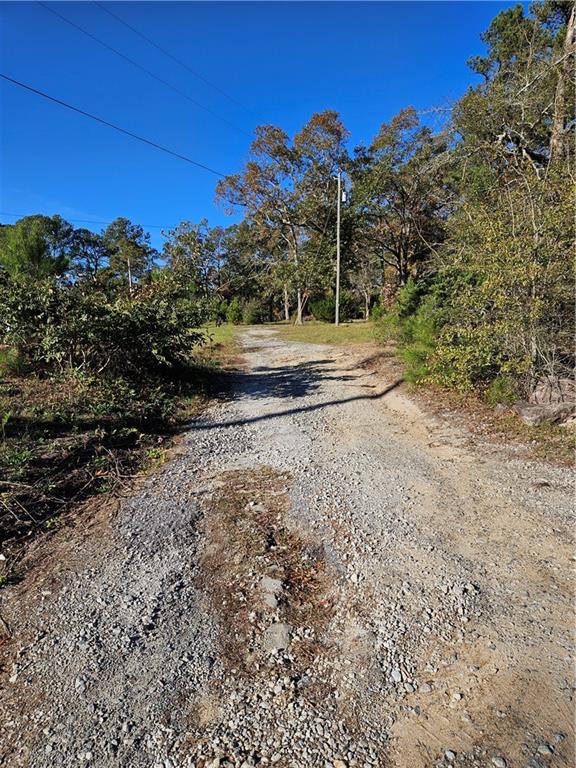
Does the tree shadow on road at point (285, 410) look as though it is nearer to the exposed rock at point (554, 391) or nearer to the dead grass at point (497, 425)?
the dead grass at point (497, 425)

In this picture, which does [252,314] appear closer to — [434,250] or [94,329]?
[434,250]

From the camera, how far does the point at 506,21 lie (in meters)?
15.2

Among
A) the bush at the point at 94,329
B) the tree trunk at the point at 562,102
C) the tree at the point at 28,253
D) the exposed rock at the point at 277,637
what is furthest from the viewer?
the tree at the point at 28,253

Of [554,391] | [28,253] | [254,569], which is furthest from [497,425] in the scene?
[28,253]

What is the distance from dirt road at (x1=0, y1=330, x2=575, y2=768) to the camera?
158 centimetres

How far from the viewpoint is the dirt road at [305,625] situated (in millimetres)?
1583

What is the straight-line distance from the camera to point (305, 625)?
2.17 m

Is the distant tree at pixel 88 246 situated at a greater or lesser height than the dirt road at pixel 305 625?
greater

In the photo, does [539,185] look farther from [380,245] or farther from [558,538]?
[380,245]

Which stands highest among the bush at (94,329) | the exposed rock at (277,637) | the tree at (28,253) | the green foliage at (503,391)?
the tree at (28,253)

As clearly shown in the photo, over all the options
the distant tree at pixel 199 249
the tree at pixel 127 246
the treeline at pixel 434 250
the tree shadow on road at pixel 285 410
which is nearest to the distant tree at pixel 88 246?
the tree at pixel 127 246

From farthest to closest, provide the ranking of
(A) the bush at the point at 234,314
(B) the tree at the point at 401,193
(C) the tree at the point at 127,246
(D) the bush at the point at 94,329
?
(C) the tree at the point at 127,246 → (A) the bush at the point at 234,314 → (B) the tree at the point at 401,193 → (D) the bush at the point at 94,329

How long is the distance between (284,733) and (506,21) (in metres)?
21.5

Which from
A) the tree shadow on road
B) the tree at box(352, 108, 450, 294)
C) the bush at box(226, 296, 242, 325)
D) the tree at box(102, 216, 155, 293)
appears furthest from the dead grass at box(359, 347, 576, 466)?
the tree at box(102, 216, 155, 293)
